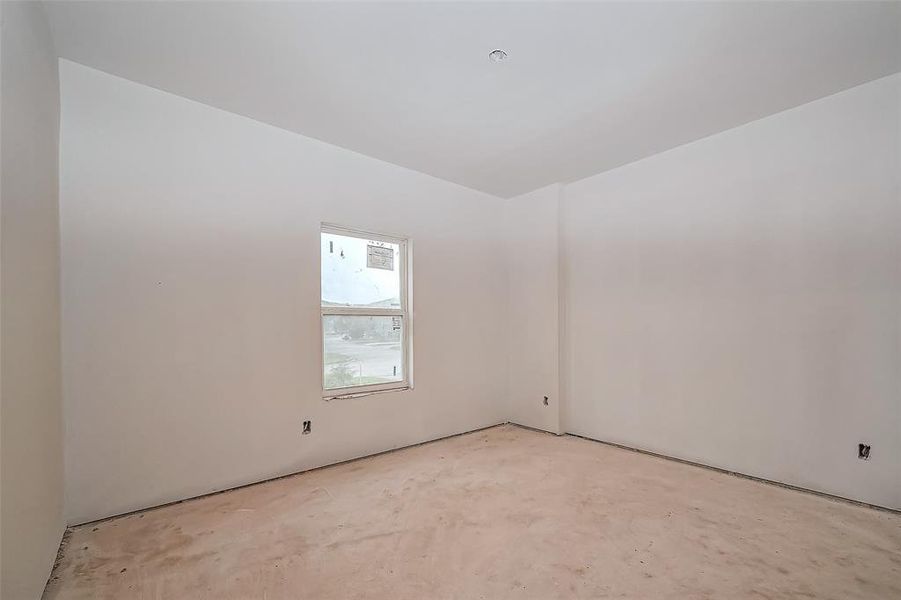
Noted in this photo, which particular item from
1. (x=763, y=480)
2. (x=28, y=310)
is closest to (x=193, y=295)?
(x=28, y=310)

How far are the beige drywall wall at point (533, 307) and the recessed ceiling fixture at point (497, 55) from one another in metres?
2.22

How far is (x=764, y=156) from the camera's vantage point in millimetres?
3041

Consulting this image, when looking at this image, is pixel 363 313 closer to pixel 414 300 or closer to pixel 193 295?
pixel 414 300

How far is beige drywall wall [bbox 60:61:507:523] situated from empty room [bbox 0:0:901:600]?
0.02m

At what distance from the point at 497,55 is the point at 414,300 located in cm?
227

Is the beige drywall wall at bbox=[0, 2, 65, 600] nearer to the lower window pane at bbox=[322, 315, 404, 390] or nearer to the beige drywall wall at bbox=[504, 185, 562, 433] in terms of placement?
the lower window pane at bbox=[322, 315, 404, 390]

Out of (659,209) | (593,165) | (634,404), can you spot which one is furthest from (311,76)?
(634,404)

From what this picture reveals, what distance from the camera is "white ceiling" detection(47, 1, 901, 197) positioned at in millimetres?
2016

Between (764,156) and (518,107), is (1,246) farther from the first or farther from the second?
(764,156)

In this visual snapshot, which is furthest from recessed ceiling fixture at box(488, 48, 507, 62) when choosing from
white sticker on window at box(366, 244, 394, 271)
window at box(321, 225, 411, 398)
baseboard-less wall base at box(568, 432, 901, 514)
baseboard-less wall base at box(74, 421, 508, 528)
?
baseboard-less wall base at box(568, 432, 901, 514)

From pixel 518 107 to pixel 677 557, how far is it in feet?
9.20

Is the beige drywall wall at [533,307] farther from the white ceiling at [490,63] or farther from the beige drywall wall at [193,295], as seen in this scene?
the beige drywall wall at [193,295]

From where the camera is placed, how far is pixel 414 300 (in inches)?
158

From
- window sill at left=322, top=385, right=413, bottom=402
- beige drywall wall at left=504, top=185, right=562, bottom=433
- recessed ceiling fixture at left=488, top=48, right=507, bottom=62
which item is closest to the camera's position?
recessed ceiling fixture at left=488, top=48, right=507, bottom=62
